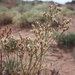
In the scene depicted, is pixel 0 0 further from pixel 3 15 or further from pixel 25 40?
pixel 25 40

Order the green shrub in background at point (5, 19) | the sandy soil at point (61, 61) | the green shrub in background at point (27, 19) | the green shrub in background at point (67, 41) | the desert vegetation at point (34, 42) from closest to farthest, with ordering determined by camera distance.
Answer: the desert vegetation at point (34, 42) < the sandy soil at point (61, 61) < the green shrub in background at point (67, 41) < the green shrub in background at point (27, 19) < the green shrub in background at point (5, 19)

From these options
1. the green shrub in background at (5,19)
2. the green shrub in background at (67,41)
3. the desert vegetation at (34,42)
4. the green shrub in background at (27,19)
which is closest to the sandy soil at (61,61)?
the desert vegetation at (34,42)

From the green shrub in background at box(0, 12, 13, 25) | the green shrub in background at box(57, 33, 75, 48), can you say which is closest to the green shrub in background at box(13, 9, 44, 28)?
the green shrub in background at box(0, 12, 13, 25)

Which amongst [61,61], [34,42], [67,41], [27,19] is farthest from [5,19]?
[34,42]

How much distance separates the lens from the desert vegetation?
207 centimetres

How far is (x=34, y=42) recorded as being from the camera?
6.83ft

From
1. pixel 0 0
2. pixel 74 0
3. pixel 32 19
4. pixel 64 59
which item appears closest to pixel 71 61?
pixel 64 59

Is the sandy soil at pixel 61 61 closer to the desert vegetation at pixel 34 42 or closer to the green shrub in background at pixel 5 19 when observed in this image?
the desert vegetation at pixel 34 42

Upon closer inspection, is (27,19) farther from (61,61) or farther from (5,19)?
(61,61)

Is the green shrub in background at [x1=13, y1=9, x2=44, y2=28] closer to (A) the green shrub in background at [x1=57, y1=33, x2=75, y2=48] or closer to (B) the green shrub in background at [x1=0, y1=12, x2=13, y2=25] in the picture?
(B) the green shrub in background at [x1=0, y1=12, x2=13, y2=25]

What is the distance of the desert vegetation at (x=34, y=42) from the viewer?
2.07m

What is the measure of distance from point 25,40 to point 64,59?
6.83 ft

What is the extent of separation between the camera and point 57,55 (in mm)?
4242

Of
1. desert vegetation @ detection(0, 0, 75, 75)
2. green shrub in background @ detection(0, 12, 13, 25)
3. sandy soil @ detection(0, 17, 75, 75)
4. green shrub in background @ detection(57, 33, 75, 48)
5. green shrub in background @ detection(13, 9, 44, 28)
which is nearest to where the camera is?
desert vegetation @ detection(0, 0, 75, 75)
